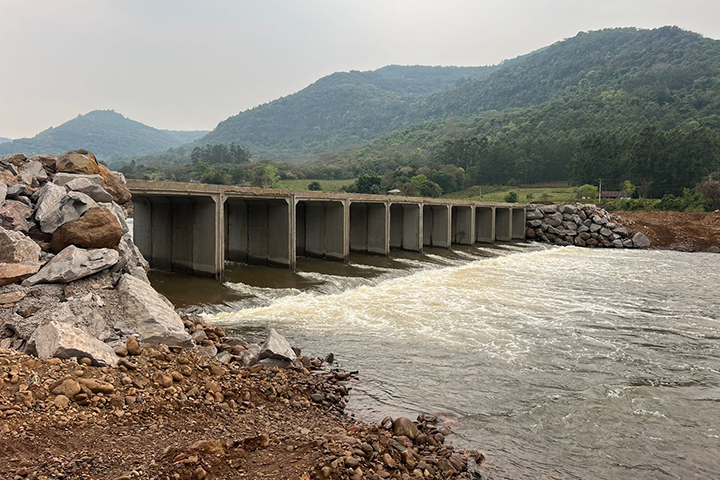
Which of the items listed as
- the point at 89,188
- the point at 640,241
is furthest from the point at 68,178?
the point at 640,241

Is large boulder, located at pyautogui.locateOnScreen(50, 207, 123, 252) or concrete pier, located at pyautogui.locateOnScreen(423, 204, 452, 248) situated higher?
large boulder, located at pyautogui.locateOnScreen(50, 207, 123, 252)

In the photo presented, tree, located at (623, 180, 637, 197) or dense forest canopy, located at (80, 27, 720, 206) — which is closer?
dense forest canopy, located at (80, 27, 720, 206)

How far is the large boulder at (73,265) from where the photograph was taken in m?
8.80

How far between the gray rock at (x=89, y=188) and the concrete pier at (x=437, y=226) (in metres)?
28.0

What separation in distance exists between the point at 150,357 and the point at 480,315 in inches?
402

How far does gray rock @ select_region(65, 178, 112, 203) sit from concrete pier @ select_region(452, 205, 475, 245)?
31.7 metres

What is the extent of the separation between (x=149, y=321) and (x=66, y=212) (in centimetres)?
405

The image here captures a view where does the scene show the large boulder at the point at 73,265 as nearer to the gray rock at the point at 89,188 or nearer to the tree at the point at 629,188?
the gray rock at the point at 89,188

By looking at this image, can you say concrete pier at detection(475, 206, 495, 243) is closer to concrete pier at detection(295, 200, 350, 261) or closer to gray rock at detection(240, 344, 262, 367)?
concrete pier at detection(295, 200, 350, 261)

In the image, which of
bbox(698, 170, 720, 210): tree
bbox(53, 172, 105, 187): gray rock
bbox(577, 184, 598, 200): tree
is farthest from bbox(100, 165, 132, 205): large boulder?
bbox(577, 184, 598, 200): tree

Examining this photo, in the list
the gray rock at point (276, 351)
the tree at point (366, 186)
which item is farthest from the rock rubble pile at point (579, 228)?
the gray rock at point (276, 351)

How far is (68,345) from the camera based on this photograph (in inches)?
261

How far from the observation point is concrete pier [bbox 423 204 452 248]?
120 feet

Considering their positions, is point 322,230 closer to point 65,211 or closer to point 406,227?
point 406,227
